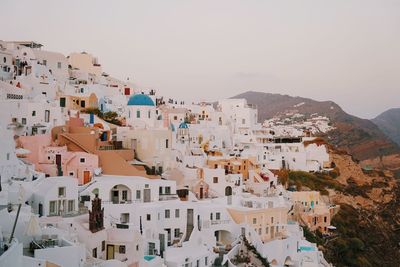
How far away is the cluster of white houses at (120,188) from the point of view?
2231 centimetres

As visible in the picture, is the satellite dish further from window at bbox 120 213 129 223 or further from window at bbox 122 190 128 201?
window at bbox 120 213 129 223

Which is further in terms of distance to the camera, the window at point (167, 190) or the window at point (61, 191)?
the window at point (167, 190)

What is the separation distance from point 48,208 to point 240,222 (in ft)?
37.6

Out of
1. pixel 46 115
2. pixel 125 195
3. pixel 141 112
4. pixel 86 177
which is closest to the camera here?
pixel 125 195

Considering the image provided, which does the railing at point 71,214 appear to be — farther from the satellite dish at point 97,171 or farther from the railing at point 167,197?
the railing at point 167,197

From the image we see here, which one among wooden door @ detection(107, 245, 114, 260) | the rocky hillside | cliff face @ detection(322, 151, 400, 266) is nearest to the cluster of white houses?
wooden door @ detection(107, 245, 114, 260)

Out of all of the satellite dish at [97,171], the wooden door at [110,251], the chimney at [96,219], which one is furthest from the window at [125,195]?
the wooden door at [110,251]

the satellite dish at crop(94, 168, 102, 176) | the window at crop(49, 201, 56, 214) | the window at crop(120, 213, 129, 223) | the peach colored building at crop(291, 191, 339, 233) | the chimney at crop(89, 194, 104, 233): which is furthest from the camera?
the peach colored building at crop(291, 191, 339, 233)

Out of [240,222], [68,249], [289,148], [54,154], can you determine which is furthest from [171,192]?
[289,148]

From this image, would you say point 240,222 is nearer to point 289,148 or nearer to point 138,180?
point 138,180

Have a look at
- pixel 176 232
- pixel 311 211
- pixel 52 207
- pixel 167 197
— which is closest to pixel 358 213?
pixel 311 211

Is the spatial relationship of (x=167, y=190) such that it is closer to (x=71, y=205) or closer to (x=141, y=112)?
(x=71, y=205)

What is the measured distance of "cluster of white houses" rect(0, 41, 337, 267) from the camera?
73.2ft

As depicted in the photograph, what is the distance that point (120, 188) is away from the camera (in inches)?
1161
